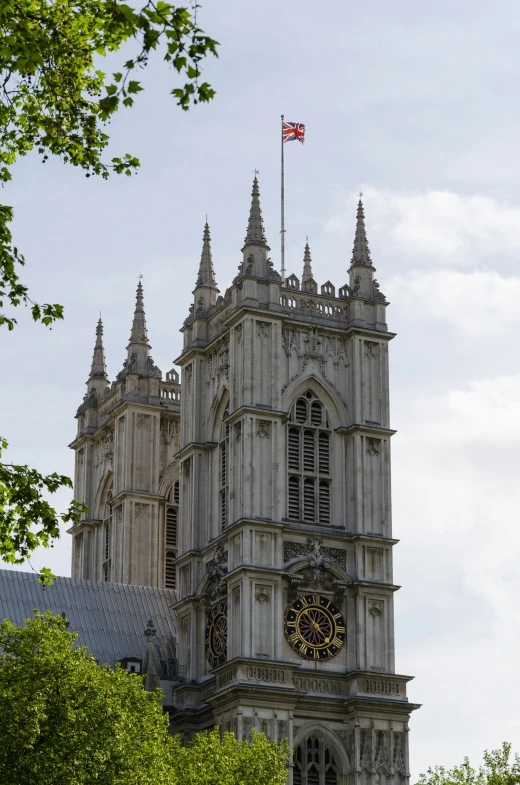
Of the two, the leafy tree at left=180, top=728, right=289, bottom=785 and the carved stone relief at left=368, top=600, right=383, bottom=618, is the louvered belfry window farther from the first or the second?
the leafy tree at left=180, top=728, right=289, bottom=785

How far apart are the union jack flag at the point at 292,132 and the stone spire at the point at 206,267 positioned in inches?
203

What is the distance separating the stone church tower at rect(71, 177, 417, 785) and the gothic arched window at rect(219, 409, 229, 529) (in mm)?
94

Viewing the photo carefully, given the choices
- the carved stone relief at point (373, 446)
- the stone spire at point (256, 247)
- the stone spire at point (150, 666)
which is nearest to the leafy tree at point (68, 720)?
the stone spire at point (150, 666)

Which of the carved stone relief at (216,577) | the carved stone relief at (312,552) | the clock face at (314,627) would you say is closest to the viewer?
the clock face at (314,627)

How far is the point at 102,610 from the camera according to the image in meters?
67.6

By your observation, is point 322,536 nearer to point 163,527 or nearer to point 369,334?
point 369,334

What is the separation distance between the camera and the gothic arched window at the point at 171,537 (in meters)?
73.8

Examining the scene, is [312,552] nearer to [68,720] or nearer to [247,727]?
[247,727]

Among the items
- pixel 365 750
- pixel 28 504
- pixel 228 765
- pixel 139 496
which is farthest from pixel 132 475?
pixel 28 504

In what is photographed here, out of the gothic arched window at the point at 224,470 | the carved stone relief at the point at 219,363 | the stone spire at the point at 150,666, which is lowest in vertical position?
the stone spire at the point at 150,666

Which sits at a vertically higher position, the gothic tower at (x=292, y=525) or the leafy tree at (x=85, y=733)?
the gothic tower at (x=292, y=525)

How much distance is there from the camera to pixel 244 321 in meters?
62.2

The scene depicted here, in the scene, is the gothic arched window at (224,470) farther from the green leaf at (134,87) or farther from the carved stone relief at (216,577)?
the green leaf at (134,87)

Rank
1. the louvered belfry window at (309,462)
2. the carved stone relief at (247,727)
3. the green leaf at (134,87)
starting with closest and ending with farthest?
the green leaf at (134,87) → the carved stone relief at (247,727) → the louvered belfry window at (309,462)
